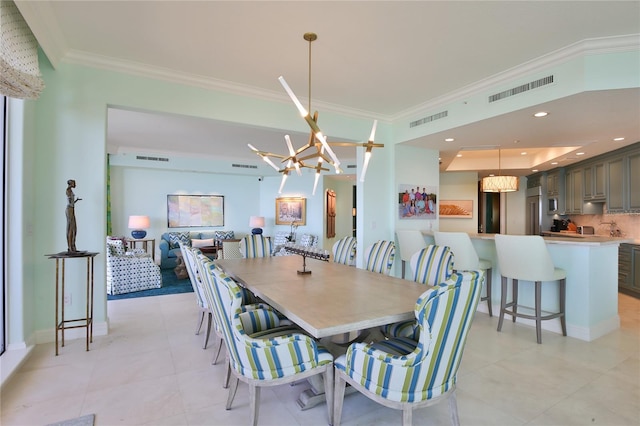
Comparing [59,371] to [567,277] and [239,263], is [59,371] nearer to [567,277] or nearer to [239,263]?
[239,263]

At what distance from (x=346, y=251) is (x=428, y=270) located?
4.32ft

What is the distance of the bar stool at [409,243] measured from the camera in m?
4.29

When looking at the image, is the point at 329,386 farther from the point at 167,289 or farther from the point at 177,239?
the point at 177,239

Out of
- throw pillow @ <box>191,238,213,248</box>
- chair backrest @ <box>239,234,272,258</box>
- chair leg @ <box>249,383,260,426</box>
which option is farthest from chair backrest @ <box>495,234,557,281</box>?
throw pillow @ <box>191,238,213,248</box>

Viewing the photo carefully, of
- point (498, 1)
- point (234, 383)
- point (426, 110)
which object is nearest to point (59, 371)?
point (234, 383)

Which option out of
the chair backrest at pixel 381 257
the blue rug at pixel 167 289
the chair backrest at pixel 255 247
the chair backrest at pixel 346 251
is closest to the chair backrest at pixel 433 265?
the chair backrest at pixel 381 257

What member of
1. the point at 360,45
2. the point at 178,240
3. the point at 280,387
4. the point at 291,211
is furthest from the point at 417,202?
the point at 178,240

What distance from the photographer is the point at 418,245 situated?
4.31m

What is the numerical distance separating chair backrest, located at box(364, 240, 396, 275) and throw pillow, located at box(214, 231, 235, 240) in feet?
18.9

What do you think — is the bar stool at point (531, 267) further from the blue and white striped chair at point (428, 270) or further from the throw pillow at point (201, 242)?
the throw pillow at point (201, 242)

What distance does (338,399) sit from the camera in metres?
1.77

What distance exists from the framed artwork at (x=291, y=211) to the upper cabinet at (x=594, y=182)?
6.21m

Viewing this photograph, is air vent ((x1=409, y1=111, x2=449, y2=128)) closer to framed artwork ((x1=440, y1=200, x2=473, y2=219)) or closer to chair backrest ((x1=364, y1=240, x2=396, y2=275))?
chair backrest ((x1=364, y1=240, x2=396, y2=275))

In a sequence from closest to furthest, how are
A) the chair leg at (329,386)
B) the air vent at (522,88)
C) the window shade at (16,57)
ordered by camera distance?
1. the chair leg at (329,386)
2. the window shade at (16,57)
3. the air vent at (522,88)
